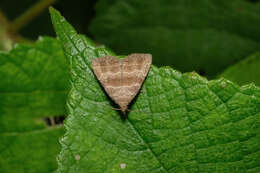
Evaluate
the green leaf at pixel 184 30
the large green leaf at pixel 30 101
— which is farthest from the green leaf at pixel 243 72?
the large green leaf at pixel 30 101

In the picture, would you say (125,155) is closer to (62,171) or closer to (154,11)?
(62,171)

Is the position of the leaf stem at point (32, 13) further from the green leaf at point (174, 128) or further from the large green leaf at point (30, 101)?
the green leaf at point (174, 128)

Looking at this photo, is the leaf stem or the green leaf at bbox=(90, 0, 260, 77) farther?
the leaf stem

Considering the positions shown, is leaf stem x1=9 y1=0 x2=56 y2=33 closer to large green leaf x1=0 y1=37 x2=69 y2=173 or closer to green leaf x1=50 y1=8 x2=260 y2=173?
large green leaf x1=0 y1=37 x2=69 y2=173

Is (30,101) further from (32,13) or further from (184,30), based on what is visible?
(184,30)

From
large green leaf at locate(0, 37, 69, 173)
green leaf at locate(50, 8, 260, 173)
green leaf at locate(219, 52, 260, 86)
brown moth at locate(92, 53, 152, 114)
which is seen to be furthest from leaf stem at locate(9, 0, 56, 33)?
green leaf at locate(219, 52, 260, 86)
